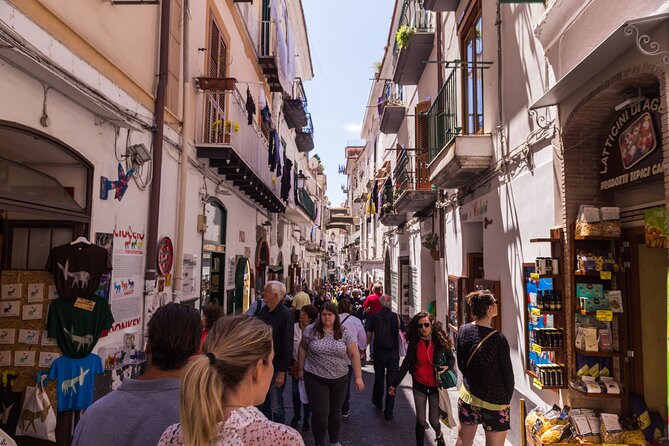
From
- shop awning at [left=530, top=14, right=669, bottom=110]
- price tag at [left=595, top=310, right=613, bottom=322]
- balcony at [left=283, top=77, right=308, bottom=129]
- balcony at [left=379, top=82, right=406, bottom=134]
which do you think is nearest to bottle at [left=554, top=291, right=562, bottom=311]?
price tag at [left=595, top=310, right=613, bottom=322]

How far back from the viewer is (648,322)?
414 cm

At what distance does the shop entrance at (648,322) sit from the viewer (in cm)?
410

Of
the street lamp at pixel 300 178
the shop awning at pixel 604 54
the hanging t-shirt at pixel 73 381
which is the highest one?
the street lamp at pixel 300 178

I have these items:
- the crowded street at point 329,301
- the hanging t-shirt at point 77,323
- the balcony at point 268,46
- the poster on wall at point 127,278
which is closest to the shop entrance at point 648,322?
the crowded street at point 329,301

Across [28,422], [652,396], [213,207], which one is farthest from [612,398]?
[213,207]

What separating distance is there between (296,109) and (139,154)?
1414cm

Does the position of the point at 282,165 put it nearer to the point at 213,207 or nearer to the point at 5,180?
the point at 213,207

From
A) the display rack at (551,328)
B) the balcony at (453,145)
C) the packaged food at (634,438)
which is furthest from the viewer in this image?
the balcony at (453,145)

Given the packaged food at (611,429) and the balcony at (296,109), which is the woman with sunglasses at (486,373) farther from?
the balcony at (296,109)

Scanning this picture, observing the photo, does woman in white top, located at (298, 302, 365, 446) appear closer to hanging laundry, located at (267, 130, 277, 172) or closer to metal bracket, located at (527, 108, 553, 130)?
metal bracket, located at (527, 108, 553, 130)

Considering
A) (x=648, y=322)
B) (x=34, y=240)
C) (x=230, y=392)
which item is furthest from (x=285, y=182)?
(x=230, y=392)

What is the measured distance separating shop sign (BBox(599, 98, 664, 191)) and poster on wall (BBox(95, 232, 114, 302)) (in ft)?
17.3

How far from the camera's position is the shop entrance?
410 cm

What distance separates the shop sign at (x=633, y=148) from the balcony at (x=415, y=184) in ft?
20.5
